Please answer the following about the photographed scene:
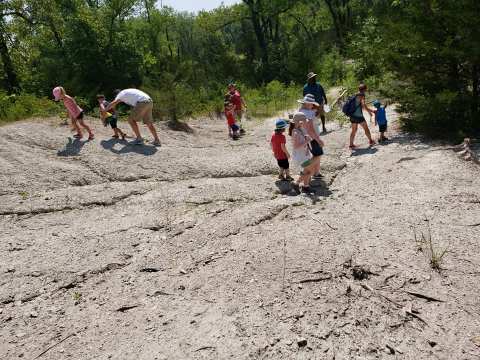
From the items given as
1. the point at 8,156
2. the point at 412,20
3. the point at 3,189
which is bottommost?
the point at 3,189

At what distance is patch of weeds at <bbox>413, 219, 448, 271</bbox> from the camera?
441 cm

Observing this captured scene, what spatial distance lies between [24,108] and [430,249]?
1207 cm

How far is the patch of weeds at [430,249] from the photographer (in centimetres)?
441

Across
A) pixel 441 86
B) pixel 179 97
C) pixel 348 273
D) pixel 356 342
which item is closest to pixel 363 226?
pixel 348 273

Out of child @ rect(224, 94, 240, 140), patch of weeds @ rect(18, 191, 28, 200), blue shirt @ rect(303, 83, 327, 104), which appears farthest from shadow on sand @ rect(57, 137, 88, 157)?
blue shirt @ rect(303, 83, 327, 104)

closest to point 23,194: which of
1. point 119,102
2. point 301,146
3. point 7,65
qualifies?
point 119,102

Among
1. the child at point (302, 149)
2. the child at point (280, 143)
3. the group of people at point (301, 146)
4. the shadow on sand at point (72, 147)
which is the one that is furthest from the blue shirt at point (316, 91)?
the shadow on sand at point (72, 147)

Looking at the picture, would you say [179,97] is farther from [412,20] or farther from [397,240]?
[397,240]

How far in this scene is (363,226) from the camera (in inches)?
214

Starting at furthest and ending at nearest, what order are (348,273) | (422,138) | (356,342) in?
(422,138) → (348,273) → (356,342)

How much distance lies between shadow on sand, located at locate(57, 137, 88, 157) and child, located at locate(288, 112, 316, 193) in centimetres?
518

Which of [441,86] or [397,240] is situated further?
[441,86]

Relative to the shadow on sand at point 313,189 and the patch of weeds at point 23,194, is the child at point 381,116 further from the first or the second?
the patch of weeds at point 23,194

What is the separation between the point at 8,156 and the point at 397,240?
8.11 m
